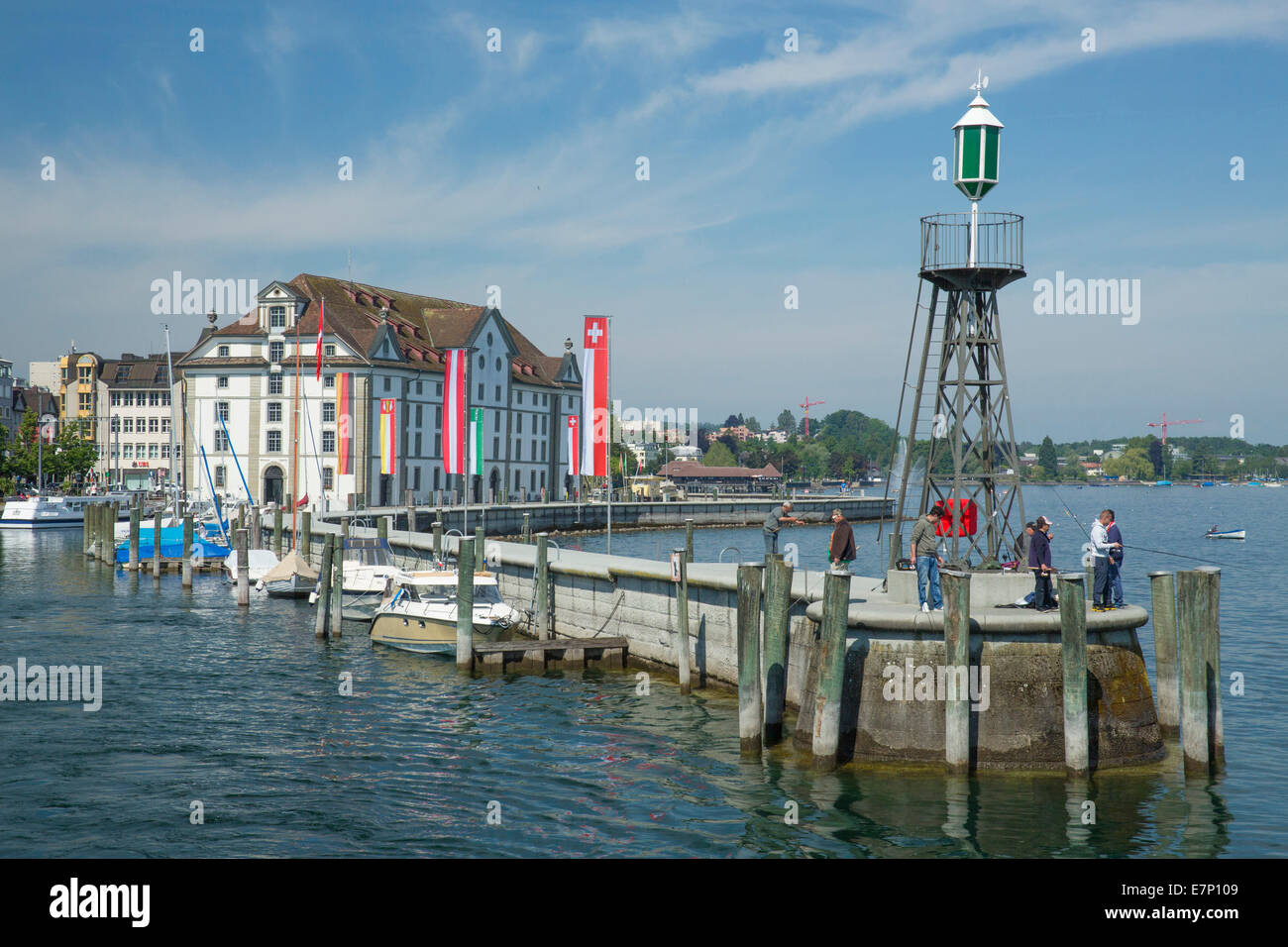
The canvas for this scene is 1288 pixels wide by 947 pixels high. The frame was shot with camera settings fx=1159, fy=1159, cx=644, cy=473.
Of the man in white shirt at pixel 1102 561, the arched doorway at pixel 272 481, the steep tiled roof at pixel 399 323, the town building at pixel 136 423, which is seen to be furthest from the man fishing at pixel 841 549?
the town building at pixel 136 423

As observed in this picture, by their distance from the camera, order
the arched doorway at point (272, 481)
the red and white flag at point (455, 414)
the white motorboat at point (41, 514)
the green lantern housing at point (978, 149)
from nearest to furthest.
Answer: the green lantern housing at point (978, 149), the red and white flag at point (455, 414), the white motorboat at point (41, 514), the arched doorway at point (272, 481)

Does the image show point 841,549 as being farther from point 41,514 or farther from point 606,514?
point 41,514

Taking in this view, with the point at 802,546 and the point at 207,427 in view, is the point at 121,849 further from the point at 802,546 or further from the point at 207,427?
the point at 207,427

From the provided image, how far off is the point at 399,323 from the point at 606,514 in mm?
24598

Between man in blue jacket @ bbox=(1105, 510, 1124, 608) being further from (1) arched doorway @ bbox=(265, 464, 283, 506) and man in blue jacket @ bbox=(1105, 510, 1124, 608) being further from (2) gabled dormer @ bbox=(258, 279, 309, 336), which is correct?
(1) arched doorway @ bbox=(265, 464, 283, 506)

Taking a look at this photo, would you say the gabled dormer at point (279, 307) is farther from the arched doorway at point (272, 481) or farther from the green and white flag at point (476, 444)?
the green and white flag at point (476, 444)

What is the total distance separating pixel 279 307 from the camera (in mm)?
87188

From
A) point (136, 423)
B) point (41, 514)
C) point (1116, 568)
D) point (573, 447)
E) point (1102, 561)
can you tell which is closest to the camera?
point (1102, 561)

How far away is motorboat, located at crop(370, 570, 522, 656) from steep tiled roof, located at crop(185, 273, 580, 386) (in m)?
53.9

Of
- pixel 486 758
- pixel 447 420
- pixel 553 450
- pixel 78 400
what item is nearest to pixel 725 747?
pixel 486 758

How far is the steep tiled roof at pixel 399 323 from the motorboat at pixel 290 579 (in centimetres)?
4204

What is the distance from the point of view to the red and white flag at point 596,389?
35.4 meters

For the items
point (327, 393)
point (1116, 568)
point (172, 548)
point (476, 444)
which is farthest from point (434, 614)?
point (327, 393)
